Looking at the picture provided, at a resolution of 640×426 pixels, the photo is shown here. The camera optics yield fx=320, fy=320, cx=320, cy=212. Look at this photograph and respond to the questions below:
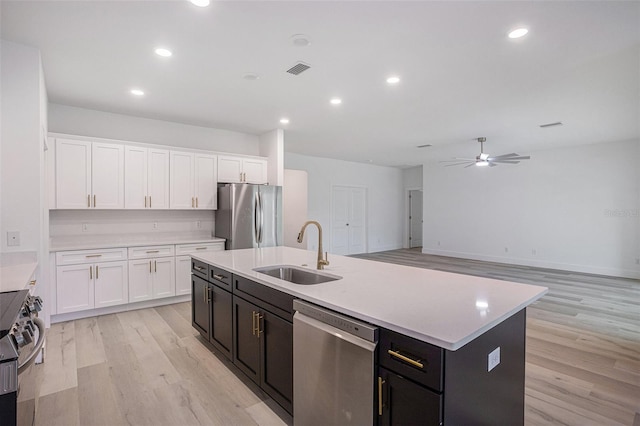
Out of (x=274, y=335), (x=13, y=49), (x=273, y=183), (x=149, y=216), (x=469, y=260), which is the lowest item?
(x=469, y=260)

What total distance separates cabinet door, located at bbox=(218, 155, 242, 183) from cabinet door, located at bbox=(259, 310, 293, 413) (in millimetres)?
3325

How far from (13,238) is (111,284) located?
1438 millimetres

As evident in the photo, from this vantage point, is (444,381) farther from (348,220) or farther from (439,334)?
(348,220)

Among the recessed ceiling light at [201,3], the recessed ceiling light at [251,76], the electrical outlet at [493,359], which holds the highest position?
the recessed ceiling light at [251,76]

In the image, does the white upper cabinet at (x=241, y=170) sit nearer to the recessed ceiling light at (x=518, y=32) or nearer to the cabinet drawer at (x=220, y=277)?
the cabinet drawer at (x=220, y=277)

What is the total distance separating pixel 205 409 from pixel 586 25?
12.3 ft

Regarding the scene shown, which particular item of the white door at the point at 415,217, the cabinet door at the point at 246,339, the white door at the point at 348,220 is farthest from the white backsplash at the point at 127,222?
the white door at the point at 415,217

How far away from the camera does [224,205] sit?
482cm

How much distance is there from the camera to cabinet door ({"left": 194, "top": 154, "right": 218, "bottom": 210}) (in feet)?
15.6

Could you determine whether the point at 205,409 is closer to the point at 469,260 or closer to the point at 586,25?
the point at 586,25

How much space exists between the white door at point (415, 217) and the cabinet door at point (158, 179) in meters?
7.89

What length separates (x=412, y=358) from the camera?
4.12 feet

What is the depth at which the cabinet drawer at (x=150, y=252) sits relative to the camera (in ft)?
13.2

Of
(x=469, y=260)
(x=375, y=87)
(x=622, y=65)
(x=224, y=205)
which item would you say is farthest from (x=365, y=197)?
(x=622, y=65)
